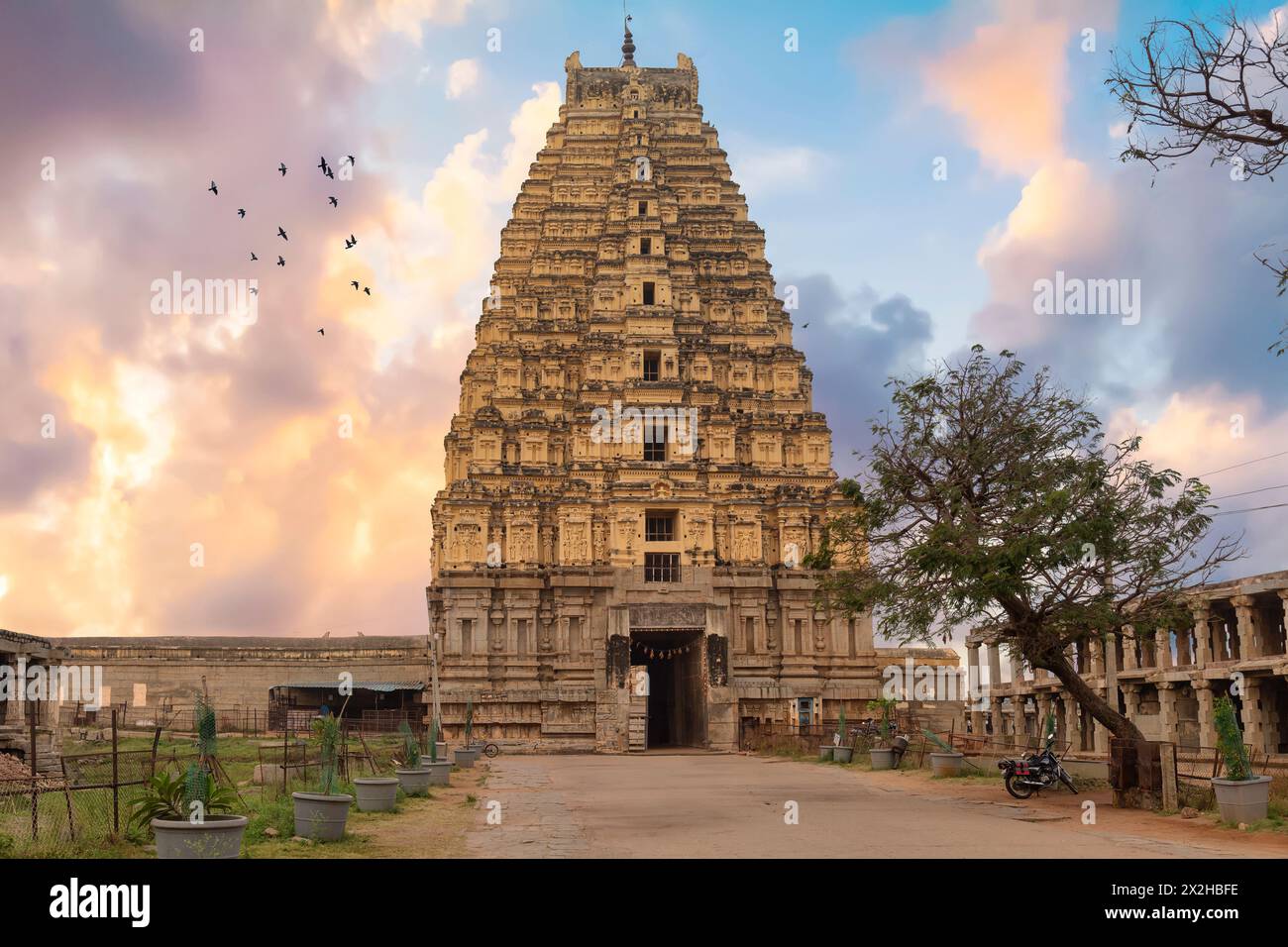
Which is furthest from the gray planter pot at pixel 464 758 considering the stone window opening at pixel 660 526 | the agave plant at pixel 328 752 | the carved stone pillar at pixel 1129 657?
the carved stone pillar at pixel 1129 657

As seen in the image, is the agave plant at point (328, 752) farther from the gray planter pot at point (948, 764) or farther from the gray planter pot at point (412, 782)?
the gray planter pot at point (948, 764)

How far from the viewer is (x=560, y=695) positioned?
2064 inches

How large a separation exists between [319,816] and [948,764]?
2109cm

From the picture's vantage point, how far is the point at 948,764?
1357 inches

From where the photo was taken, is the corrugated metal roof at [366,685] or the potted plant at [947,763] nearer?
the potted plant at [947,763]

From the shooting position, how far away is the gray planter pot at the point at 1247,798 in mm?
21438

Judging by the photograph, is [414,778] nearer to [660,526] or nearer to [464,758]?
[464,758]

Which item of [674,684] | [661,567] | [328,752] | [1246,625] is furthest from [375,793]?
[674,684]

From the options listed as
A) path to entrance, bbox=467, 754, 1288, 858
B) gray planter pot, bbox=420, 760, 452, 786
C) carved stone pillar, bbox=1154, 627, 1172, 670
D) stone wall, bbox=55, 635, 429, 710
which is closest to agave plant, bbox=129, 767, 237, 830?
path to entrance, bbox=467, 754, 1288, 858

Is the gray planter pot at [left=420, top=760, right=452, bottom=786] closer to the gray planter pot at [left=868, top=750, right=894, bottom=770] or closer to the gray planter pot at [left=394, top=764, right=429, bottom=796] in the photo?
the gray planter pot at [left=394, top=764, right=429, bottom=796]
